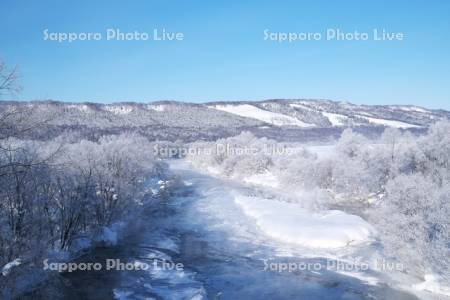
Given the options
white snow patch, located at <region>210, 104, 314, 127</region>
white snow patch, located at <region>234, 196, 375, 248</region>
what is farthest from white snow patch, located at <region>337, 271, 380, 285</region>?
white snow patch, located at <region>210, 104, 314, 127</region>

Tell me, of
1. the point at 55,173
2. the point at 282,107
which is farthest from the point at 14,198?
the point at 282,107

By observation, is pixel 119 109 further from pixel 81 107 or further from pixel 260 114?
pixel 260 114

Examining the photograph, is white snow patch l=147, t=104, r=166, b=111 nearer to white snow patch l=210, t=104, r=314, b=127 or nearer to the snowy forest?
white snow patch l=210, t=104, r=314, b=127

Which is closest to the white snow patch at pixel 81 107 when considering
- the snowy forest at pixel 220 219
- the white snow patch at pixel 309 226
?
the snowy forest at pixel 220 219

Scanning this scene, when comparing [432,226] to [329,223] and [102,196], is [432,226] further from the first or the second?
[102,196]

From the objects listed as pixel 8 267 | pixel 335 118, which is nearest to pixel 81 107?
pixel 335 118

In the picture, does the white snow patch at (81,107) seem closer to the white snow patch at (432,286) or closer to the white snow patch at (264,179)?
the white snow patch at (264,179)
